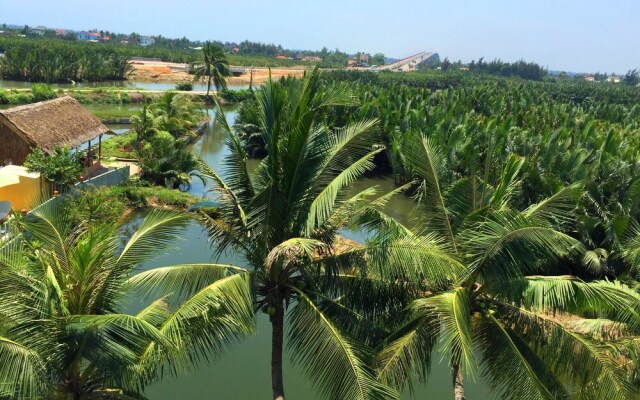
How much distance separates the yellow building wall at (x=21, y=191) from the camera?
14.7m

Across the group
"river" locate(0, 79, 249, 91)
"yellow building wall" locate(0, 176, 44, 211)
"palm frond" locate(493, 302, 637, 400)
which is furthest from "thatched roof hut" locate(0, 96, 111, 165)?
"river" locate(0, 79, 249, 91)

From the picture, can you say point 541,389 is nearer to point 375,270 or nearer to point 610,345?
point 610,345

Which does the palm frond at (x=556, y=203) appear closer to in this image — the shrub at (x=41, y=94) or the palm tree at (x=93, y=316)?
the palm tree at (x=93, y=316)

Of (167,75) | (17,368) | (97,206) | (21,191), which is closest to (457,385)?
(17,368)

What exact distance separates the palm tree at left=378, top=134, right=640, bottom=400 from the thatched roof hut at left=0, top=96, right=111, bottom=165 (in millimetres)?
14066

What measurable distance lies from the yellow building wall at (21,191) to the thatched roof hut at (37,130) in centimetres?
179

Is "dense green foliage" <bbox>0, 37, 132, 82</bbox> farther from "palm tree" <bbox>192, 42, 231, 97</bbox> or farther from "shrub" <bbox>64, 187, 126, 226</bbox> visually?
"shrub" <bbox>64, 187, 126, 226</bbox>

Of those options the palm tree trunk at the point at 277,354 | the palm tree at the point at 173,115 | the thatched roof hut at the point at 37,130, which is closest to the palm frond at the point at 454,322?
the palm tree trunk at the point at 277,354

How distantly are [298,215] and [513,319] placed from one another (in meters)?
2.84

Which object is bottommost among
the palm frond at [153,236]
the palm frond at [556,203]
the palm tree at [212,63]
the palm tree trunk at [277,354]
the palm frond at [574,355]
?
the palm tree trunk at [277,354]

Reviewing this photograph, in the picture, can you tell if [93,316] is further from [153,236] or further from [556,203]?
[556,203]

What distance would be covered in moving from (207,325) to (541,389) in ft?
11.6

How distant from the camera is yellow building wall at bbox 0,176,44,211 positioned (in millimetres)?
14680

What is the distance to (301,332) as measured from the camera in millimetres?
6316
